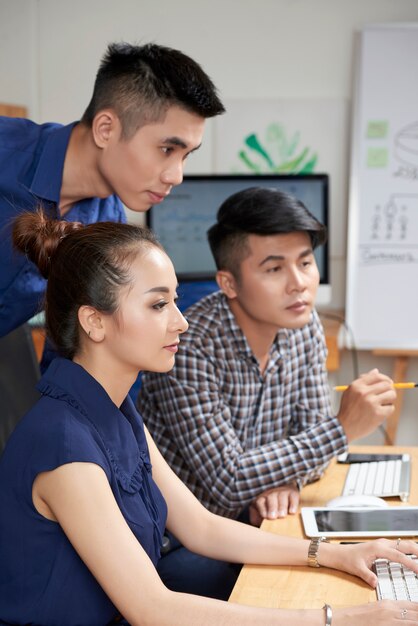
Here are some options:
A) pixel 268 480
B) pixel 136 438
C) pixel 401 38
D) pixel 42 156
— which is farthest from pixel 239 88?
pixel 136 438

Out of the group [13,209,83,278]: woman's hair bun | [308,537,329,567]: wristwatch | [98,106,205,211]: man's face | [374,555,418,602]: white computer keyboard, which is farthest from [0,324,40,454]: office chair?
[374,555,418,602]: white computer keyboard

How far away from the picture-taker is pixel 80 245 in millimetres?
1381

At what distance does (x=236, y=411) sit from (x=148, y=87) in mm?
699

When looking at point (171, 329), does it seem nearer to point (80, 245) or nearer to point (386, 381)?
point (80, 245)

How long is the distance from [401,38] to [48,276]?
108 inches

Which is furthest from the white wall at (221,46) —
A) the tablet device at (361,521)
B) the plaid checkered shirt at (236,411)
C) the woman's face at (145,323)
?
the woman's face at (145,323)

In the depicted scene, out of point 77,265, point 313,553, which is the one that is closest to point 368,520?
point 313,553

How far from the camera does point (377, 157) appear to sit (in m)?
3.81

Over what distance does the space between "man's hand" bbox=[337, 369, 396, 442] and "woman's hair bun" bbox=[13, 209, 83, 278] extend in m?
0.65

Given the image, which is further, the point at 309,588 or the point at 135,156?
the point at 135,156

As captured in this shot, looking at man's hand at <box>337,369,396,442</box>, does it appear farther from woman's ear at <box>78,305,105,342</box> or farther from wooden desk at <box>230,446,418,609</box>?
woman's ear at <box>78,305,105,342</box>

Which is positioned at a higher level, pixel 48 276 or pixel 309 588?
pixel 48 276

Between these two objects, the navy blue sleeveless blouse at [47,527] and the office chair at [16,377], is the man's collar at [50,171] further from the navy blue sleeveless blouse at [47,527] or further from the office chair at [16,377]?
the navy blue sleeveless blouse at [47,527]

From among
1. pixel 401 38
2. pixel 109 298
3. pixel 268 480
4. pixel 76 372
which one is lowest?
pixel 268 480
